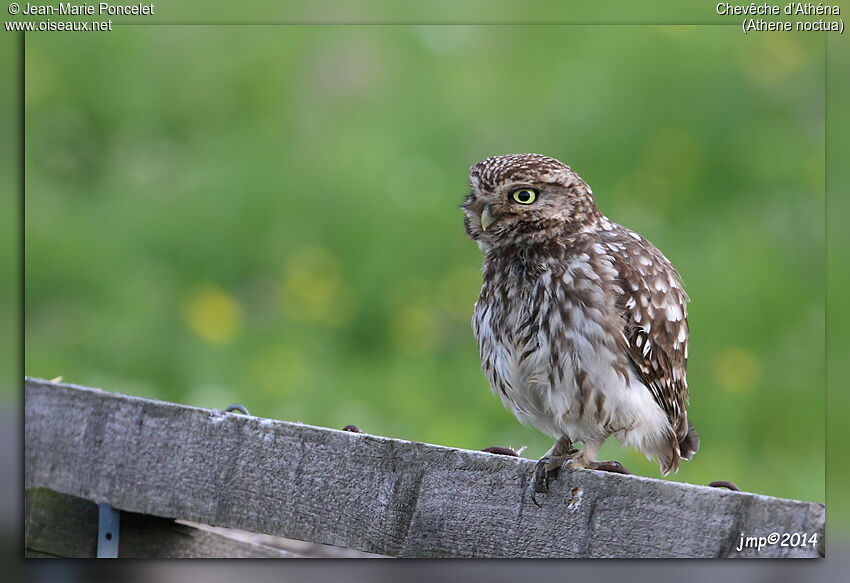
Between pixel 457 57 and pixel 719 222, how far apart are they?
99 centimetres

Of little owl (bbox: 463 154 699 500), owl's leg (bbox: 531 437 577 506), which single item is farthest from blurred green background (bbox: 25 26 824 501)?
owl's leg (bbox: 531 437 577 506)

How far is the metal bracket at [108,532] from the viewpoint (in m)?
2.98

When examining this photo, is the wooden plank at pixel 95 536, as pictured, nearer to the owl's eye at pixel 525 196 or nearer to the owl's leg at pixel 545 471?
the owl's leg at pixel 545 471

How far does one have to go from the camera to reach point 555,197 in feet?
8.92

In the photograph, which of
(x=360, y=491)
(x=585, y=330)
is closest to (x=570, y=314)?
(x=585, y=330)

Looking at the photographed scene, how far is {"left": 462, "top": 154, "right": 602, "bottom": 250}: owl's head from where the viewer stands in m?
2.66

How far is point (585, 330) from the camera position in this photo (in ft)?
8.82

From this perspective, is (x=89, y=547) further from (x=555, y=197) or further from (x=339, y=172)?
(x=555, y=197)

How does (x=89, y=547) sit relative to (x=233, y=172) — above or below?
below

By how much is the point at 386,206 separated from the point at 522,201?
3.10ft

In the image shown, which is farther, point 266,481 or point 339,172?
point 339,172

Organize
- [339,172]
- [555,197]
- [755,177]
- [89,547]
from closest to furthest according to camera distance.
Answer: [555,197]
[89,547]
[755,177]
[339,172]

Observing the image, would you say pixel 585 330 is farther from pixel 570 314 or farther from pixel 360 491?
pixel 360 491

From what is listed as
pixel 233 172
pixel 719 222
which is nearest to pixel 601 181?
pixel 719 222
